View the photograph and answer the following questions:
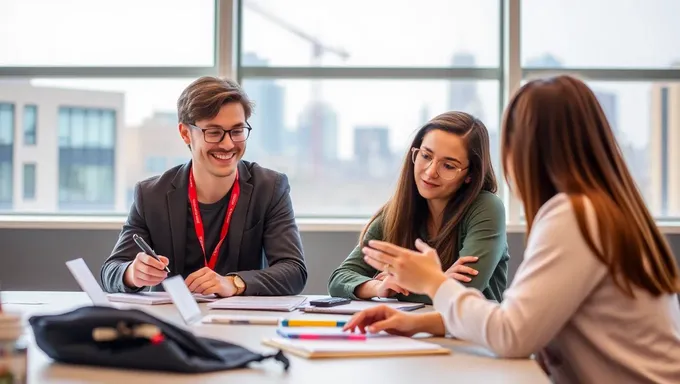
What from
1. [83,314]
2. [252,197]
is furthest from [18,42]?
[83,314]

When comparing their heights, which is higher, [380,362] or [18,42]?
[18,42]

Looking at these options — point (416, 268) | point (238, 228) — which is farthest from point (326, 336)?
point (238, 228)

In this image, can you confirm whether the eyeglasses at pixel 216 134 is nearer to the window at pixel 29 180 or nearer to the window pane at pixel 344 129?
the window pane at pixel 344 129

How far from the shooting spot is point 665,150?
449cm

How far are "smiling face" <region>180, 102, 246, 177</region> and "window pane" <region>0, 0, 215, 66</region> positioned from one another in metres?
1.87

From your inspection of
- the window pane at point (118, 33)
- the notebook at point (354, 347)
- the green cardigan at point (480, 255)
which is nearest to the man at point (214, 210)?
the green cardigan at point (480, 255)

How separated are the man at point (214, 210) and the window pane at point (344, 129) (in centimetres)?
174

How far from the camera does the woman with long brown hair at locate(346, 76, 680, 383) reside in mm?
1460

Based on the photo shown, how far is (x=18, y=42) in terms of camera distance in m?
4.54

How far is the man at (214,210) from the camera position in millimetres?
2646

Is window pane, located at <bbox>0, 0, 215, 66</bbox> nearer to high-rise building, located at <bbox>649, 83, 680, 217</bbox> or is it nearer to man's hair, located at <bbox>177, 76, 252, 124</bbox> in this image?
man's hair, located at <bbox>177, 76, 252, 124</bbox>

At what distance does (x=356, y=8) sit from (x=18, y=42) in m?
1.95

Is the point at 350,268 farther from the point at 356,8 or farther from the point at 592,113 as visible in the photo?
the point at 356,8

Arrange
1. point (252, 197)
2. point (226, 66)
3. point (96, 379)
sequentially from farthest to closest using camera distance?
1. point (226, 66)
2. point (252, 197)
3. point (96, 379)
